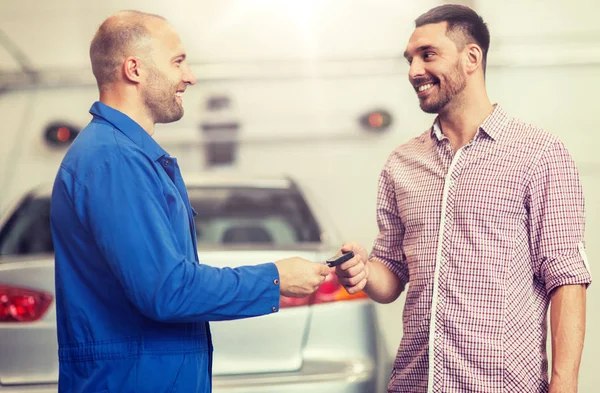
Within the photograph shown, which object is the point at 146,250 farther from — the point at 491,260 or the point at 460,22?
the point at 460,22

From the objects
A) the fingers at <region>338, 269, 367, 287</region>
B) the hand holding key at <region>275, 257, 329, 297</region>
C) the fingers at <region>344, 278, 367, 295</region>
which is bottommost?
the fingers at <region>344, 278, 367, 295</region>

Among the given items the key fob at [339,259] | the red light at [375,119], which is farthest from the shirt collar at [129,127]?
the red light at [375,119]

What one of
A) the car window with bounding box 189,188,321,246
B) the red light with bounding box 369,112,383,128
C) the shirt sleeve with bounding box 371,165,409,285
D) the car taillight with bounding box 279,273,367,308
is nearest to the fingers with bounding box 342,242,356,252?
the shirt sleeve with bounding box 371,165,409,285

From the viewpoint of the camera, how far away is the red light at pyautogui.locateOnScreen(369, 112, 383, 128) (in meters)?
4.37

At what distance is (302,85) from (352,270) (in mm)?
2342

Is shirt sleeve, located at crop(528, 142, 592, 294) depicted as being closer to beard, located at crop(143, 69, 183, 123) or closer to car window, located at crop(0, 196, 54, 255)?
beard, located at crop(143, 69, 183, 123)

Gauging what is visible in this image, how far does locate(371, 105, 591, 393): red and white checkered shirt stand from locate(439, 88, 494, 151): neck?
0.05 metres

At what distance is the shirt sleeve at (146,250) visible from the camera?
1.49 meters

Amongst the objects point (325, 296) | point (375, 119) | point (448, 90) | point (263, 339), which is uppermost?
point (375, 119)

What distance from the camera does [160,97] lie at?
177 cm

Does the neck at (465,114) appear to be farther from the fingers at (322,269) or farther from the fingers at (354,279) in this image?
the fingers at (322,269)

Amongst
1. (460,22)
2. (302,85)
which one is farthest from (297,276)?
(302,85)

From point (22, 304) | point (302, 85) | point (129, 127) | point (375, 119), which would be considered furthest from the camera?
point (375, 119)

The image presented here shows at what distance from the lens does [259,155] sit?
432cm
